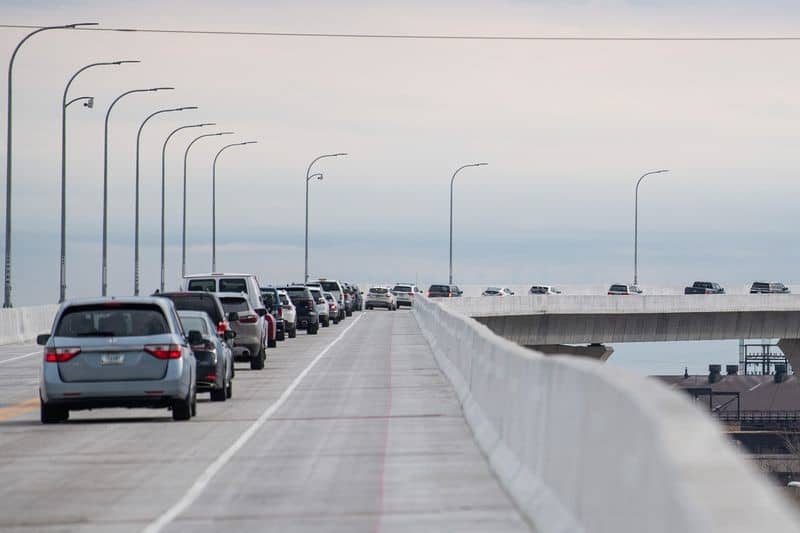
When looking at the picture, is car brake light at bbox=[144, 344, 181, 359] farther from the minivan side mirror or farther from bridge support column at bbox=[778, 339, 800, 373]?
bridge support column at bbox=[778, 339, 800, 373]

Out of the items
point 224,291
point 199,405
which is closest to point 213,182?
point 224,291

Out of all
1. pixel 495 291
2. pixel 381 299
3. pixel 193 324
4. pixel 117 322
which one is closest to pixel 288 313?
pixel 193 324

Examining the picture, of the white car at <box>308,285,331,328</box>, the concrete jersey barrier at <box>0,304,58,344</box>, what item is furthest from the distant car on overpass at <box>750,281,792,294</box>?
the concrete jersey barrier at <box>0,304,58,344</box>

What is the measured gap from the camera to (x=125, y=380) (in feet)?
68.8

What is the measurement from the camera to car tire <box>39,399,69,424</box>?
840 inches

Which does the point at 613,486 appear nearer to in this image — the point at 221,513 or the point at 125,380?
the point at 221,513

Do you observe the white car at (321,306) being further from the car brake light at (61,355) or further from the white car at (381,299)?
the car brake light at (61,355)

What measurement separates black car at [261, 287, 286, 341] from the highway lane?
22.1 meters

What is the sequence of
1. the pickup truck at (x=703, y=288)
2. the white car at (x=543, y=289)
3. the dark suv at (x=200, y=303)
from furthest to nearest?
1. the white car at (x=543, y=289)
2. the pickup truck at (x=703, y=288)
3. the dark suv at (x=200, y=303)

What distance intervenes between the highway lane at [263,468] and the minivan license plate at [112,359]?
832 mm

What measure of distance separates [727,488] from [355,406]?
18.9m

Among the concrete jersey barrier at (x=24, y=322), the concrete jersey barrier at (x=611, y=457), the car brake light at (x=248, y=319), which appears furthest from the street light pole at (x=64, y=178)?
the concrete jersey barrier at (x=611, y=457)

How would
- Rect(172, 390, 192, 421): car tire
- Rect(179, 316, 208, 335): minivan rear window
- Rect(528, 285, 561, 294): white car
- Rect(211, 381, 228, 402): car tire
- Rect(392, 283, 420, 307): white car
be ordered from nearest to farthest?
Rect(172, 390, 192, 421): car tire < Rect(211, 381, 228, 402): car tire < Rect(179, 316, 208, 335): minivan rear window < Rect(392, 283, 420, 307): white car < Rect(528, 285, 561, 294): white car

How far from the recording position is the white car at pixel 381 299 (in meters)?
106
